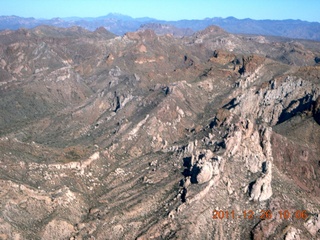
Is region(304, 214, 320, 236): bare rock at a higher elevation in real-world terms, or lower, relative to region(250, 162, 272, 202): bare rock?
lower

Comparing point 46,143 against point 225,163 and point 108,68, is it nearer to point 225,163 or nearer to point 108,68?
point 225,163

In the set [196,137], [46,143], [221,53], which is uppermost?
[221,53]

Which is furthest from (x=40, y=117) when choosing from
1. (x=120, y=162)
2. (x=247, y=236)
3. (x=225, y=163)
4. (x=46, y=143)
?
(x=247, y=236)

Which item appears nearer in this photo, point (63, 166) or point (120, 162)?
point (63, 166)

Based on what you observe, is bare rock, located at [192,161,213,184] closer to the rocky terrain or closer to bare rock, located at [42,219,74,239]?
the rocky terrain
